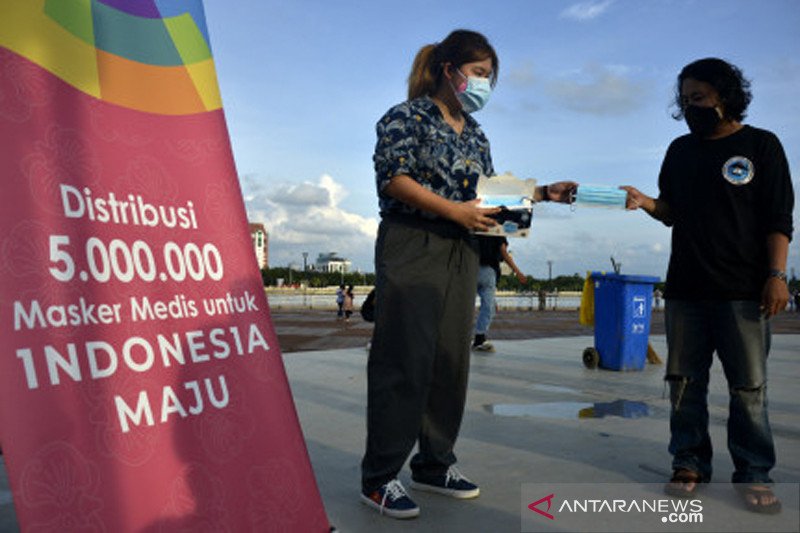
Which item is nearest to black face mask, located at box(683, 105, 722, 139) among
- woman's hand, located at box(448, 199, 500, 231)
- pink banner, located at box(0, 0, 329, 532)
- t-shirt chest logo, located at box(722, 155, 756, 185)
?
t-shirt chest logo, located at box(722, 155, 756, 185)

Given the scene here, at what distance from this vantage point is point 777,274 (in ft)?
8.09

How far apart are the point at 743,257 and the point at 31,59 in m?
2.52

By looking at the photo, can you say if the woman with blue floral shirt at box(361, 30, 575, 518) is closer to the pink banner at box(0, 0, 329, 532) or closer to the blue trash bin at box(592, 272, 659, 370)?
the pink banner at box(0, 0, 329, 532)

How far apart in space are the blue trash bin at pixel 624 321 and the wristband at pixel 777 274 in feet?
12.9

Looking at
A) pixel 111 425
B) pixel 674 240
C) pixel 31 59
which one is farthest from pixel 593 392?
pixel 31 59

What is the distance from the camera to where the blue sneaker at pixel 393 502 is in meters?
2.30

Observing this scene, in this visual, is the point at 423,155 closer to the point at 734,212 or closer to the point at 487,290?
the point at 734,212

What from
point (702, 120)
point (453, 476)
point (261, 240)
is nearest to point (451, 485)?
point (453, 476)

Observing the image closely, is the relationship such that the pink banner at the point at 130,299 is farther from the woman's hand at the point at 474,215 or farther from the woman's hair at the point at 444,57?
the woman's hair at the point at 444,57

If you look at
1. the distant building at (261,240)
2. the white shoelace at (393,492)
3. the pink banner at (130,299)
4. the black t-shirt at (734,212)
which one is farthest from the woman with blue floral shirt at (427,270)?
the distant building at (261,240)

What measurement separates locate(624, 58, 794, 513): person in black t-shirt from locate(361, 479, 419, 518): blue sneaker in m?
1.03

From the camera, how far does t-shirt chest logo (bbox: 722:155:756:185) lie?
8.27 ft

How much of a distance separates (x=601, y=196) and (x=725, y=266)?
0.56 m

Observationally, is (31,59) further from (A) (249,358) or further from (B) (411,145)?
(B) (411,145)
